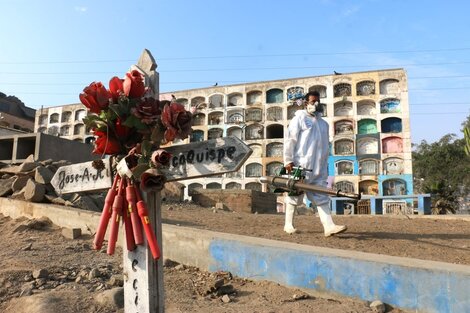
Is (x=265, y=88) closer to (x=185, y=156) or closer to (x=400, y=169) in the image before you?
(x=400, y=169)

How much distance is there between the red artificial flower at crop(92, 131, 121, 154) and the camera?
7.46ft

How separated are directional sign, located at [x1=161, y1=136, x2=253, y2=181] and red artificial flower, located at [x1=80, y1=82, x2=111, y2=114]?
0.43 metres

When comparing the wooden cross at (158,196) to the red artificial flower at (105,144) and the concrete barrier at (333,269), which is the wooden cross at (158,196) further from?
the concrete barrier at (333,269)

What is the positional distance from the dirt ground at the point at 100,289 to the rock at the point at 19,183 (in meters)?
3.52

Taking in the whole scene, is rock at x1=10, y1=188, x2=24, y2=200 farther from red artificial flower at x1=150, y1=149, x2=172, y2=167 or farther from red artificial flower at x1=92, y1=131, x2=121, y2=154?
red artificial flower at x1=150, y1=149, x2=172, y2=167

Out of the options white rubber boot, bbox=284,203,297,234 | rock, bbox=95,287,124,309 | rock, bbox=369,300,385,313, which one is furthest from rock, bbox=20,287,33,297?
white rubber boot, bbox=284,203,297,234

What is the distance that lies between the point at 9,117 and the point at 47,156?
40319 millimetres

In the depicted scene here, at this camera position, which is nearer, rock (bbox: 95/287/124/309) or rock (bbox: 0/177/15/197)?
rock (bbox: 95/287/124/309)

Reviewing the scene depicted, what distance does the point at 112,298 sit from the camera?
10.0 ft

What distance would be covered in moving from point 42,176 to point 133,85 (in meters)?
6.00

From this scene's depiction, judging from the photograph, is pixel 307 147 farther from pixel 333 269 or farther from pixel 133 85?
pixel 133 85

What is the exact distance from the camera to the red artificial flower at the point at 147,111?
7.07 feet

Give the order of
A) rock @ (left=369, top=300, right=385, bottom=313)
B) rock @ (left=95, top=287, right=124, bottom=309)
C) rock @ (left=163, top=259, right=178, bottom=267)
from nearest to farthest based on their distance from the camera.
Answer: rock @ (left=369, top=300, right=385, bottom=313), rock @ (left=95, top=287, right=124, bottom=309), rock @ (left=163, top=259, right=178, bottom=267)

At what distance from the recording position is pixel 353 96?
127ft
